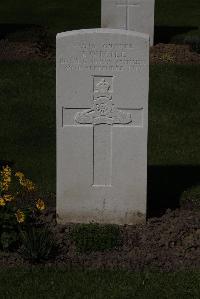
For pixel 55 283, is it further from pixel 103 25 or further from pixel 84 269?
pixel 103 25

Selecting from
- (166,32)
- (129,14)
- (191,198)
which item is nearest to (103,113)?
(191,198)

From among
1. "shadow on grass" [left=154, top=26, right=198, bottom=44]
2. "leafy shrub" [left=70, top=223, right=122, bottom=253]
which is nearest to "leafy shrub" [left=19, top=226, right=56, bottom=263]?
"leafy shrub" [left=70, top=223, right=122, bottom=253]

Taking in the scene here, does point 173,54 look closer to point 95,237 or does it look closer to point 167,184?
point 167,184

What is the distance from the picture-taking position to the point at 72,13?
80.4 feet

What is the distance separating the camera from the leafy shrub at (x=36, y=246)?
7.52m

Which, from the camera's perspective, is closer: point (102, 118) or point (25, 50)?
point (102, 118)

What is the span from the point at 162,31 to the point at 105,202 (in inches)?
502

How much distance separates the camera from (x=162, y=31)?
20719 millimetres

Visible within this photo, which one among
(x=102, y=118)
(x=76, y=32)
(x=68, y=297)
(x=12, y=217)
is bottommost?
(x=68, y=297)

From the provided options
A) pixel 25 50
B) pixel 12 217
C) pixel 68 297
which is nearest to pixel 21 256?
pixel 12 217

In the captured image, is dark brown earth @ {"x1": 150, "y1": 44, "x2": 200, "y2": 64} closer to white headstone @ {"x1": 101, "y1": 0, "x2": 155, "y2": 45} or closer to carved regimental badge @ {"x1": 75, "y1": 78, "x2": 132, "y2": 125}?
white headstone @ {"x1": 101, "y1": 0, "x2": 155, "y2": 45}

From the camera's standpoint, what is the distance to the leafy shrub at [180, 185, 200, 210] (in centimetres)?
947

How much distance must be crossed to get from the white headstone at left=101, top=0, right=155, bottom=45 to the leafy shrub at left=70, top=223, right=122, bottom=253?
10280 millimetres

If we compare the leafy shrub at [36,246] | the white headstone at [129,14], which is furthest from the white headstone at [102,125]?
the white headstone at [129,14]
